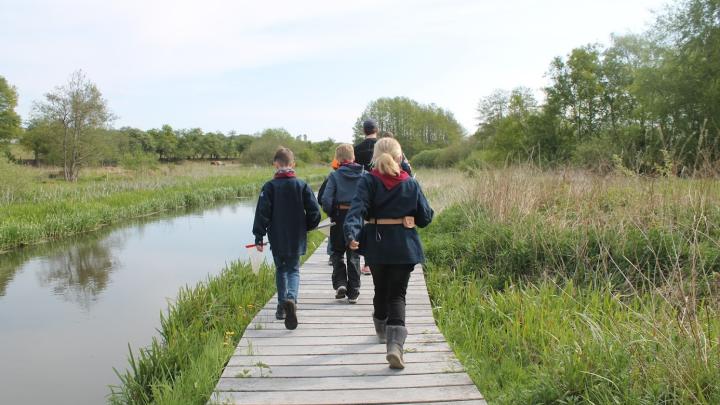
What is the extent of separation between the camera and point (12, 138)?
45.2 metres

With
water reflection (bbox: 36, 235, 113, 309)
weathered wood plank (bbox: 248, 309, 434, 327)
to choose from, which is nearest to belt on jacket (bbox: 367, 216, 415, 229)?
weathered wood plank (bbox: 248, 309, 434, 327)

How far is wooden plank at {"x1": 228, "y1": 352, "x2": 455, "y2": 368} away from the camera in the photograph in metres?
3.71

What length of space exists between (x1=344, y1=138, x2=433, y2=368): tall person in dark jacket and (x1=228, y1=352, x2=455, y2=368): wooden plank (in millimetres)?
224

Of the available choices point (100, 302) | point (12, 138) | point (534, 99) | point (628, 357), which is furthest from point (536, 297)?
point (12, 138)

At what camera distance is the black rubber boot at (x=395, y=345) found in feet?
11.6

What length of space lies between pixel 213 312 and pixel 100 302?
3186mm

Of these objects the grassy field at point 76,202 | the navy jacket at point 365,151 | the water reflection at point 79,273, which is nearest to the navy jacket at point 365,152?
the navy jacket at point 365,151

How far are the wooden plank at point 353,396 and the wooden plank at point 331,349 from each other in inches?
26.2

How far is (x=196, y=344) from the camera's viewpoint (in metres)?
4.49

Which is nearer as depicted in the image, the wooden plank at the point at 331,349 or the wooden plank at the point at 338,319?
the wooden plank at the point at 331,349

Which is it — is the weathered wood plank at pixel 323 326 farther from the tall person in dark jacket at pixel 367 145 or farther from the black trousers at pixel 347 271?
the tall person in dark jacket at pixel 367 145

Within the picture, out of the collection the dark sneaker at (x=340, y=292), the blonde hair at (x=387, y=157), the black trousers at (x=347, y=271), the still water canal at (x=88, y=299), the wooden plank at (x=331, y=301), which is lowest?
the still water canal at (x=88, y=299)

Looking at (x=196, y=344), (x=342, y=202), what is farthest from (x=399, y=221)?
(x=196, y=344)

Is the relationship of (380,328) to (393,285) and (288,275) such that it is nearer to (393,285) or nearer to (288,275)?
(393,285)
